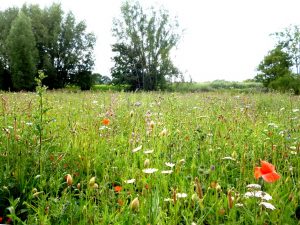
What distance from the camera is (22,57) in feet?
97.8

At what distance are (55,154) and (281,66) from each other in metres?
38.3

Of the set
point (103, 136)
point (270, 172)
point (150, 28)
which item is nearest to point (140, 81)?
point (150, 28)

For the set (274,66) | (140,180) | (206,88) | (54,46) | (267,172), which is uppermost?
(54,46)

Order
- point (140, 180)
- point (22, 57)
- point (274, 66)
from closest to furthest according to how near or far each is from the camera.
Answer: point (140, 180)
point (22, 57)
point (274, 66)

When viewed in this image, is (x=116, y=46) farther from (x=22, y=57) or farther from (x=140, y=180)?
(x=140, y=180)

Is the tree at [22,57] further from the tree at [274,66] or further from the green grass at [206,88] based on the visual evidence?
the tree at [274,66]

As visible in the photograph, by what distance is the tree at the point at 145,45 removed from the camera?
3319 centimetres

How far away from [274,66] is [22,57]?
2854 centimetres

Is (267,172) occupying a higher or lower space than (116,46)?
lower

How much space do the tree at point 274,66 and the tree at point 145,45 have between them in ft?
39.3

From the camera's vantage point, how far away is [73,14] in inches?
1437

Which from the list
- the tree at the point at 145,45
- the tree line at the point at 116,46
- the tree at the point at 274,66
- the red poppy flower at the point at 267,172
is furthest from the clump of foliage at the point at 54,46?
the red poppy flower at the point at 267,172

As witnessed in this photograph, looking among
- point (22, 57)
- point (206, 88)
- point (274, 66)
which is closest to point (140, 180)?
point (206, 88)

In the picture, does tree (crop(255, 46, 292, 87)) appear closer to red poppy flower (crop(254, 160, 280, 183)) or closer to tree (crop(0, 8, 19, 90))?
tree (crop(0, 8, 19, 90))
